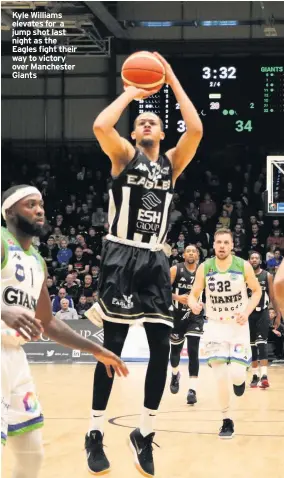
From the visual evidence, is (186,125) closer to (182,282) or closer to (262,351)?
(182,282)

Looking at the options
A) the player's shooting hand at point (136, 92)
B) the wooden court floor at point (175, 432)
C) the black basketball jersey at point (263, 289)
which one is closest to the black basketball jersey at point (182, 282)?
the wooden court floor at point (175, 432)

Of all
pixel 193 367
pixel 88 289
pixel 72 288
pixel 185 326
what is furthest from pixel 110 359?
pixel 72 288

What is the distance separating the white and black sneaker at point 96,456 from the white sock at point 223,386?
11.2ft

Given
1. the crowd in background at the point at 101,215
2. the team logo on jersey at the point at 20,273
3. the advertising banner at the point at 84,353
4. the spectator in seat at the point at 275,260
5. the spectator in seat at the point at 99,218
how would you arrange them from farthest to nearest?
the spectator in seat at the point at 99,218
the crowd in background at the point at 101,215
the spectator in seat at the point at 275,260
the advertising banner at the point at 84,353
the team logo on jersey at the point at 20,273

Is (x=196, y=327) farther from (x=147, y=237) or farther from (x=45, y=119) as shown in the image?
(x=45, y=119)

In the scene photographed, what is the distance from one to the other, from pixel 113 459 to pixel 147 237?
9.05 feet

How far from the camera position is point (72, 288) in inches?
816

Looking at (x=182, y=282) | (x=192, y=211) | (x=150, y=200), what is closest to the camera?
(x=150, y=200)

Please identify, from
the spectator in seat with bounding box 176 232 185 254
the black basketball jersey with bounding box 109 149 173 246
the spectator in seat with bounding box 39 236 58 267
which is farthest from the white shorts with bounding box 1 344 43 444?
the spectator in seat with bounding box 39 236 58 267

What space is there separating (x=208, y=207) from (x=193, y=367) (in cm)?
1208

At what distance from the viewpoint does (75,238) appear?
23734mm

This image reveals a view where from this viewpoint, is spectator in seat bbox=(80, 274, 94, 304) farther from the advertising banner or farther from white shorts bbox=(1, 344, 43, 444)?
white shorts bbox=(1, 344, 43, 444)

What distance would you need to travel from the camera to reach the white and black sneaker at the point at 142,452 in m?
6.19

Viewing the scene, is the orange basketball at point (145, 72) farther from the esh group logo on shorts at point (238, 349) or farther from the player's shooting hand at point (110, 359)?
the esh group logo on shorts at point (238, 349)
